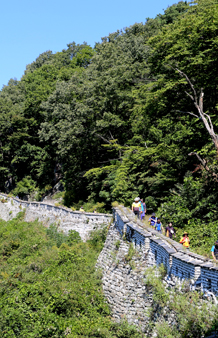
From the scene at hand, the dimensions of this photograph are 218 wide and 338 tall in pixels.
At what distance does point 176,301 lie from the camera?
7.95 m

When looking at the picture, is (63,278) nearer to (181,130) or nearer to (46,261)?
(46,261)

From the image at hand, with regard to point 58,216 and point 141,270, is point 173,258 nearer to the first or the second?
point 141,270

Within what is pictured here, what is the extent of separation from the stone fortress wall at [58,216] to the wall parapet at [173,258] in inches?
251

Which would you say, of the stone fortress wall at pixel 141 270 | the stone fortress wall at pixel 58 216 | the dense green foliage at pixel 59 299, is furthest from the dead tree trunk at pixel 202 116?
the dense green foliage at pixel 59 299

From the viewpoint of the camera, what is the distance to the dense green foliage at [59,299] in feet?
37.1

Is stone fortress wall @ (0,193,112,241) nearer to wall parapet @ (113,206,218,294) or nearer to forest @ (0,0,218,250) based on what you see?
forest @ (0,0,218,250)

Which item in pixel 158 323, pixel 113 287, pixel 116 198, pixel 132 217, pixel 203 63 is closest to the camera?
pixel 158 323

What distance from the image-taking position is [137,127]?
25.7 m

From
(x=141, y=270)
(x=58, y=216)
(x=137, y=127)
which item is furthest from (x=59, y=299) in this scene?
(x=137, y=127)

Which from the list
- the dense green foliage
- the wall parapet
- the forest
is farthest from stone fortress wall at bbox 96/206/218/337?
the forest

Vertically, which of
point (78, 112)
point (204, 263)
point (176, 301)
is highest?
point (78, 112)

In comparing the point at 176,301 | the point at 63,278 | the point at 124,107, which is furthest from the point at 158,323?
the point at 124,107

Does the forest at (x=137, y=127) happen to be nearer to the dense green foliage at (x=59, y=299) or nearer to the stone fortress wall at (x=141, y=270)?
the stone fortress wall at (x=141, y=270)

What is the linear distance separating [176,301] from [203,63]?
45.2 feet
